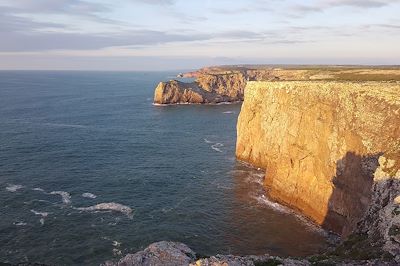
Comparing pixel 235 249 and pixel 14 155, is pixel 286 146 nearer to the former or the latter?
pixel 235 249

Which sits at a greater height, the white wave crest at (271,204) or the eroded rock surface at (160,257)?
the eroded rock surface at (160,257)

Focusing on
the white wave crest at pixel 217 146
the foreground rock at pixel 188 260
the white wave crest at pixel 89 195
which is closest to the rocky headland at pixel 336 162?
the foreground rock at pixel 188 260

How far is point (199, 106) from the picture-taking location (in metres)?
179

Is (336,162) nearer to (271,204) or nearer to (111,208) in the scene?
(271,204)

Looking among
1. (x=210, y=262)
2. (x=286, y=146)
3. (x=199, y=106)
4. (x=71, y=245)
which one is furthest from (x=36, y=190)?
(x=199, y=106)

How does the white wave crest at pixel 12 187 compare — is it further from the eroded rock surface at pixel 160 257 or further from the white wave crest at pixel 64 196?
the eroded rock surface at pixel 160 257

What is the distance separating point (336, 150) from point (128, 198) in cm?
3341

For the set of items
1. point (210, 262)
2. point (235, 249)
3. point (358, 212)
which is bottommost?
point (235, 249)

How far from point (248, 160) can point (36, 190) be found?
142 feet

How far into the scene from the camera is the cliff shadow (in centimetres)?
4953

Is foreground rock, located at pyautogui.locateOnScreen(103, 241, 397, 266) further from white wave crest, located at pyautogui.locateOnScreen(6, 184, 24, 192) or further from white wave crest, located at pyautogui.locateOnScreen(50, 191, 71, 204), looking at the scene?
white wave crest, located at pyautogui.locateOnScreen(6, 184, 24, 192)

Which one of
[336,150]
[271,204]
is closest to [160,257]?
[336,150]

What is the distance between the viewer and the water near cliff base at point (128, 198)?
2041 inches

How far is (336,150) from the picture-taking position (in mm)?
56125
